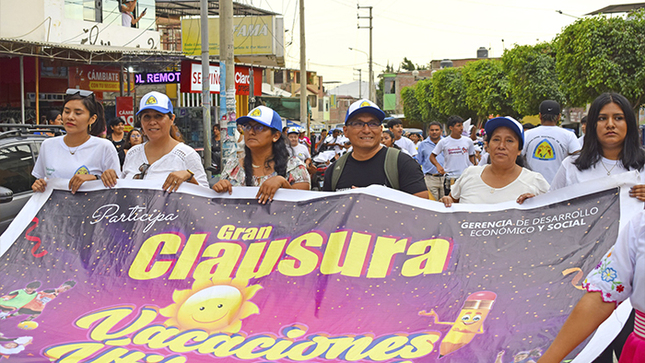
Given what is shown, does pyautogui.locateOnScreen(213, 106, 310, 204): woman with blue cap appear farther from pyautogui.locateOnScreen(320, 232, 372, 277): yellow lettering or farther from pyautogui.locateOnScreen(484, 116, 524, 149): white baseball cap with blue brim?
pyautogui.locateOnScreen(484, 116, 524, 149): white baseball cap with blue brim

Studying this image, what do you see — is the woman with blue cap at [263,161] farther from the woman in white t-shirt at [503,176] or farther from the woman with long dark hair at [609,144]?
the woman with long dark hair at [609,144]

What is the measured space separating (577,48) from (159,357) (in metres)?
23.6

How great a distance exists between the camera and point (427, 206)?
160 inches

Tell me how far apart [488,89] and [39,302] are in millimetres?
42429

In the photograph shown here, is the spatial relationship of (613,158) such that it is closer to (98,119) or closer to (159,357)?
(159,357)

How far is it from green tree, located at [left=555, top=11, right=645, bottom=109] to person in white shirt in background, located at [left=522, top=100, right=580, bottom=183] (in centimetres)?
1716

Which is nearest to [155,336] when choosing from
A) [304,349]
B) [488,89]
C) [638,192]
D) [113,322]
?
[113,322]

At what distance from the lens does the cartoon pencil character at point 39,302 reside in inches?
146

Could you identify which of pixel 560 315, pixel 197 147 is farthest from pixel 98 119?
pixel 197 147

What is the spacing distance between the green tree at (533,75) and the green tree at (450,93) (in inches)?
608

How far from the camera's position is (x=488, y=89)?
43.4 meters

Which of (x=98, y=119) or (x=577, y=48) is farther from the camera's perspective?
(x=577, y=48)

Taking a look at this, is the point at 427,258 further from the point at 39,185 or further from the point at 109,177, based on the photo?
the point at 39,185

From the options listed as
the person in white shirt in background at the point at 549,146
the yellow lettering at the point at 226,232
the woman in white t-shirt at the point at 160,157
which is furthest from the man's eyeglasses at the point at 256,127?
the person in white shirt in background at the point at 549,146
